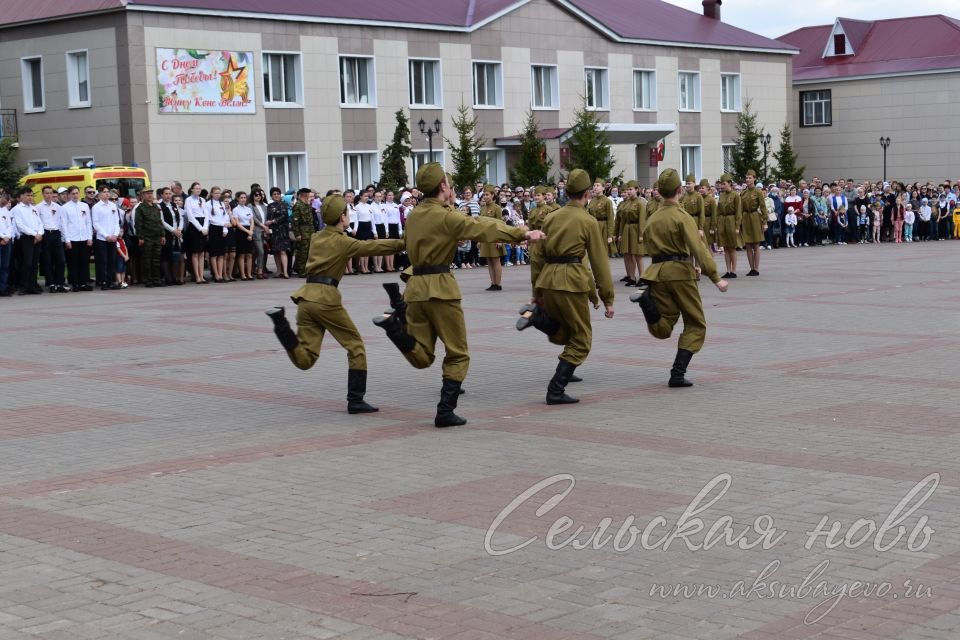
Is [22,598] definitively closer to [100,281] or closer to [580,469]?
[580,469]

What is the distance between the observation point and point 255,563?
6.31 m

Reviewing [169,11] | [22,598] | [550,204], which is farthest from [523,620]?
[169,11]

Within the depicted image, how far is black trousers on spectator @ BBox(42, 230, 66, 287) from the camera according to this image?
24.3 meters

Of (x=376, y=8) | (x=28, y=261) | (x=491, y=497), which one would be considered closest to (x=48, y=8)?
(x=376, y=8)

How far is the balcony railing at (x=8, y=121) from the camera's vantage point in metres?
41.2

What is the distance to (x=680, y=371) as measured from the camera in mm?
11625

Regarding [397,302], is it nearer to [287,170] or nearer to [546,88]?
[287,170]

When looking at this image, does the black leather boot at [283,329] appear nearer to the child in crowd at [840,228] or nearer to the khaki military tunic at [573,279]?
the khaki military tunic at [573,279]

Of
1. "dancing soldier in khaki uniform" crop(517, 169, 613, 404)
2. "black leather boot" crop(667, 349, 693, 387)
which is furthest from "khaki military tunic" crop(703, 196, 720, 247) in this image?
"dancing soldier in khaki uniform" crop(517, 169, 613, 404)

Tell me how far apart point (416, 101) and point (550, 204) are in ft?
80.6

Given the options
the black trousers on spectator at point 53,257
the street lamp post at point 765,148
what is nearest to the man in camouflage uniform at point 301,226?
the black trousers on spectator at point 53,257

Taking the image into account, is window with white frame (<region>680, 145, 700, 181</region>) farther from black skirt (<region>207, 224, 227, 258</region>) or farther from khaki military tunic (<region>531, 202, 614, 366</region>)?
khaki military tunic (<region>531, 202, 614, 366</region>)

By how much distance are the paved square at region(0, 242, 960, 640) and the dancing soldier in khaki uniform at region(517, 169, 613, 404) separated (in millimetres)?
533

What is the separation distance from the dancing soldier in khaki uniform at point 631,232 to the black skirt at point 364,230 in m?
6.77
